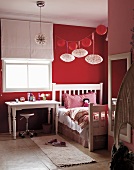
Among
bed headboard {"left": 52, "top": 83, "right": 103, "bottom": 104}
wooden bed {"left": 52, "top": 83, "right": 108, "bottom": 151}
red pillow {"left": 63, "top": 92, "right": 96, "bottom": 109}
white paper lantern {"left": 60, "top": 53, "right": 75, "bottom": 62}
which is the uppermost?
white paper lantern {"left": 60, "top": 53, "right": 75, "bottom": 62}

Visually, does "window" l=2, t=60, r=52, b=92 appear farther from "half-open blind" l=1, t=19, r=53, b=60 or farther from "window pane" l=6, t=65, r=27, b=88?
"half-open blind" l=1, t=19, r=53, b=60

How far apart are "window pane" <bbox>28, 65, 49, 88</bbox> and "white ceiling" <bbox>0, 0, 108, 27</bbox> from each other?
1.16 m

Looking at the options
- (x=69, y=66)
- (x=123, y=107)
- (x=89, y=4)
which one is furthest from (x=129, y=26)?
(x=69, y=66)

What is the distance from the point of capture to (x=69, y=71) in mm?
6160

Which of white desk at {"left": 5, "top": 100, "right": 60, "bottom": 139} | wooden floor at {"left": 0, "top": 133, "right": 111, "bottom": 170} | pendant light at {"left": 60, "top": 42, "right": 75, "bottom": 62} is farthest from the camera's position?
pendant light at {"left": 60, "top": 42, "right": 75, "bottom": 62}

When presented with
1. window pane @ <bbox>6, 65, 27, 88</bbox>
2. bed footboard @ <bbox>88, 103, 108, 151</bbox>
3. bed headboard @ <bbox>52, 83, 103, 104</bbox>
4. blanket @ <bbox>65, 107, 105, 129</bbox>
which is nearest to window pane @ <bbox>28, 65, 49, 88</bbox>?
window pane @ <bbox>6, 65, 27, 88</bbox>

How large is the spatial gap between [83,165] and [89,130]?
0.79m

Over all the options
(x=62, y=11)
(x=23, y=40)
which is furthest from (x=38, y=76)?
(x=62, y=11)

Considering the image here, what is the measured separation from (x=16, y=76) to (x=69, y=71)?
135cm

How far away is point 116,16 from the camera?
394cm

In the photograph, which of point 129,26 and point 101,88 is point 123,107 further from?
point 101,88

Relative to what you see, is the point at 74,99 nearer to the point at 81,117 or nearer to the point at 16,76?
the point at 81,117

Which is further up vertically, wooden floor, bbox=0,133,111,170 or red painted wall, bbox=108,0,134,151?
red painted wall, bbox=108,0,134,151

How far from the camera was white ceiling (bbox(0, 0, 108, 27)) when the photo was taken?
462 cm
